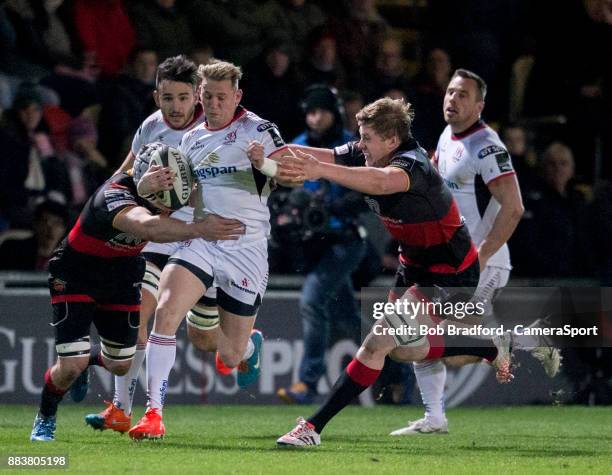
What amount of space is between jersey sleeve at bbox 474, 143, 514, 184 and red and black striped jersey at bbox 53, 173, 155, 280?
290 centimetres

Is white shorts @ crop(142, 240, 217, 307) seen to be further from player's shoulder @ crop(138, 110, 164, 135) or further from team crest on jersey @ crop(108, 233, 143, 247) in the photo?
team crest on jersey @ crop(108, 233, 143, 247)

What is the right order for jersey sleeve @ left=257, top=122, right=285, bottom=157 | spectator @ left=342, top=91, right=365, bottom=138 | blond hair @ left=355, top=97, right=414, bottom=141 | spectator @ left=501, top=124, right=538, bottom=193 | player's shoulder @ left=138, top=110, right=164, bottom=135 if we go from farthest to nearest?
spectator @ left=501, top=124, right=538, bottom=193 → spectator @ left=342, top=91, right=365, bottom=138 → player's shoulder @ left=138, top=110, right=164, bottom=135 → jersey sleeve @ left=257, top=122, right=285, bottom=157 → blond hair @ left=355, top=97, right=414, bottom=141

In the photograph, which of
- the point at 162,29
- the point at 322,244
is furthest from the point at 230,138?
the point at 162,29

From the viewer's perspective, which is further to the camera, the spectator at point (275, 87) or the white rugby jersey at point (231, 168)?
the spectator at point (275, 87)

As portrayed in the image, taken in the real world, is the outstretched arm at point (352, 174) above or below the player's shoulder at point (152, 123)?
below

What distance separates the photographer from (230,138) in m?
9.91

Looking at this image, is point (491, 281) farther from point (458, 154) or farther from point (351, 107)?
point (351, 107)

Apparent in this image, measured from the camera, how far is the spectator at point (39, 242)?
530 inches

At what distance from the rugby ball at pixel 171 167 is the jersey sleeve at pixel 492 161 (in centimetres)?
272

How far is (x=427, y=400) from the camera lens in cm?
1092

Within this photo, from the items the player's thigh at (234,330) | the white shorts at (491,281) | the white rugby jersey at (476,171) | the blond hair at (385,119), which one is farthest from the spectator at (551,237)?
the blond hair at (385,119)

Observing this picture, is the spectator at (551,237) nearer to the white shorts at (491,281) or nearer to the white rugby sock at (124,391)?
the white shorts at (491,281)

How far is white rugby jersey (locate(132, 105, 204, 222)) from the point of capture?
10.7m

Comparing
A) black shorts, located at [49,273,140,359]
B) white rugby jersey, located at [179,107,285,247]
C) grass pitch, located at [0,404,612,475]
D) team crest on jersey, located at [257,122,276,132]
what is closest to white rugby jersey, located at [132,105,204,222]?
white rugby jersey, located at [179,107,285,247]
